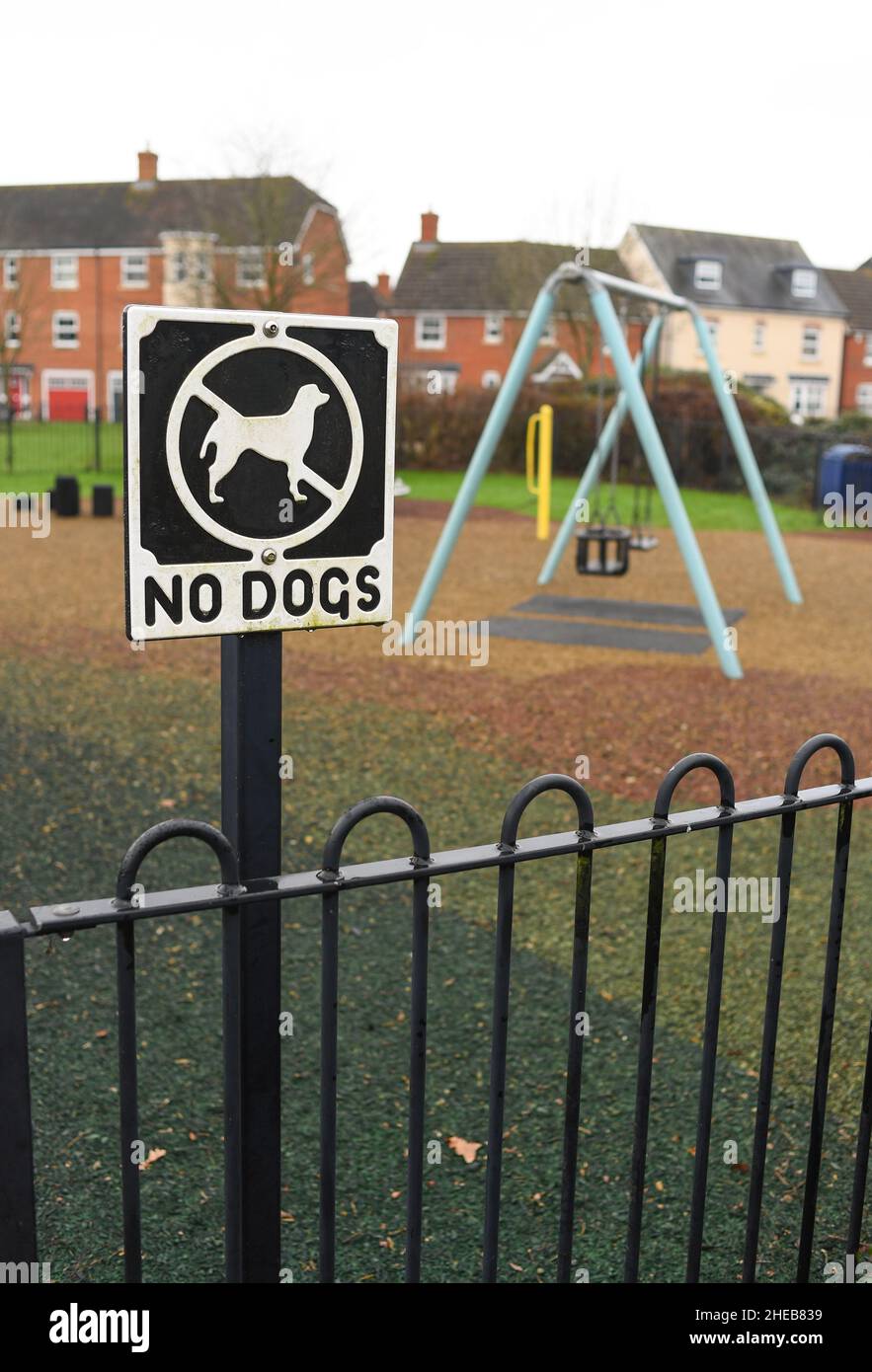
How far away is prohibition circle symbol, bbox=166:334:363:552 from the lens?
1672mm

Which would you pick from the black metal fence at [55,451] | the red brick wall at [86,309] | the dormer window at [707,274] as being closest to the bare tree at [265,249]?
the black metal fence at [55,451]

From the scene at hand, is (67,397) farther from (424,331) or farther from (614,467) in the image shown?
(614,467)

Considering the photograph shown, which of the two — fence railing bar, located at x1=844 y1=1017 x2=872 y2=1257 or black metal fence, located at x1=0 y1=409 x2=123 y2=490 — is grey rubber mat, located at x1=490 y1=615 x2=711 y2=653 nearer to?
fence railing bar, located at x1=844 y1=1017 x2=872 y2=1257

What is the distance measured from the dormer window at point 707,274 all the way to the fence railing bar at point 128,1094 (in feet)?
163

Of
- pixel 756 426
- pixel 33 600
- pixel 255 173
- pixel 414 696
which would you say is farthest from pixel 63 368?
pixel 414 696

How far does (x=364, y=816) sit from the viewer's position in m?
1.90

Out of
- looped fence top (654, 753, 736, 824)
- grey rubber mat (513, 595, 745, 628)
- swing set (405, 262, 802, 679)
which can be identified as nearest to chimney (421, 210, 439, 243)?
swing set (405, 262, 802, 679)

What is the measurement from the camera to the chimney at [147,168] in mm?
48688

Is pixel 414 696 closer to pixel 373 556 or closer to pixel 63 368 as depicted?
pixel 373 556

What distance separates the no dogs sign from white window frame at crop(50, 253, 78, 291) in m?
49.9

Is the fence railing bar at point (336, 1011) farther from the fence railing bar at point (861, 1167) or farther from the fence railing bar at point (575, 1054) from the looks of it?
the fence railing bar at point (861, 1167)

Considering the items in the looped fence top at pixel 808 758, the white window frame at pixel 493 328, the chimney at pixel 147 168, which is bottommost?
the looped fence top at pixel 808 758

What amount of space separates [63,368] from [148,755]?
44309 millimetres

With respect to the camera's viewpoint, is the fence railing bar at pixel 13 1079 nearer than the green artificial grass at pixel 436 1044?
Yes
